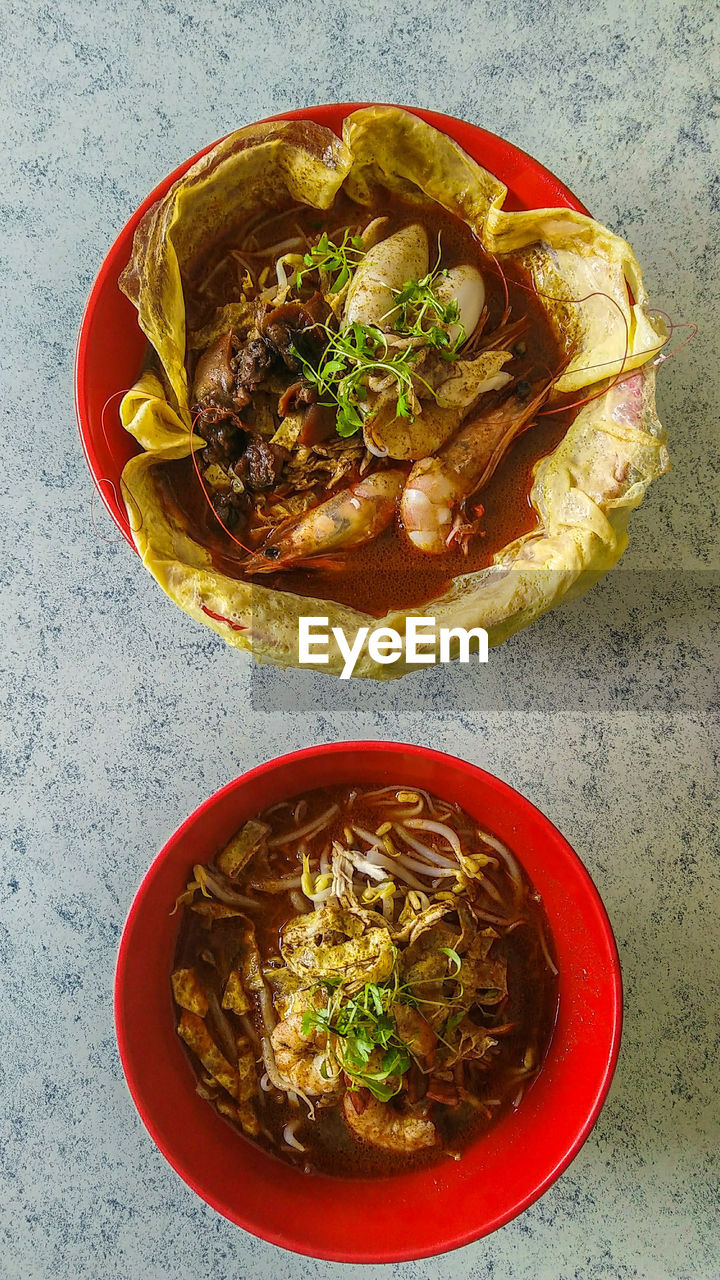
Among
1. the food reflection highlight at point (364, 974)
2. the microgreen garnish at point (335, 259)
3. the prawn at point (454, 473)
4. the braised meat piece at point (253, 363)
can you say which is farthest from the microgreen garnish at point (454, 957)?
the microgreen garnish at point (335, 259)

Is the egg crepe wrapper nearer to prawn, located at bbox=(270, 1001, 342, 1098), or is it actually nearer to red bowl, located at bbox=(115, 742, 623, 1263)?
red bowl, located at bbox=(115, 742, 623, 1263)

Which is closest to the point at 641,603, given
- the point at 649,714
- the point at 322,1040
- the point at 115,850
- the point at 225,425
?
the point at 649,714

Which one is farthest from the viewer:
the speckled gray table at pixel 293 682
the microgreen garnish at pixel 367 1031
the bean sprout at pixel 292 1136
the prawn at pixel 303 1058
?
the speckled gray table at pixel 293 682

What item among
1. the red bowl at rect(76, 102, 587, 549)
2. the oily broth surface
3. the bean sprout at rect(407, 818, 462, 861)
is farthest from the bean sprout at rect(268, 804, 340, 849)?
the red bowl at rect(76, 102, 587, 549)

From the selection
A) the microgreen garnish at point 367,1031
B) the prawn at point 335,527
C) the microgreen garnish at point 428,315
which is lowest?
the microgreen garnish at point 367,1031

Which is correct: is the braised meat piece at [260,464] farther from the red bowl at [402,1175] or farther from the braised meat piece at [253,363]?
the red bowl at [402,1175]

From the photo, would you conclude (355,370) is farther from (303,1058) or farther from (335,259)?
(303,1058)

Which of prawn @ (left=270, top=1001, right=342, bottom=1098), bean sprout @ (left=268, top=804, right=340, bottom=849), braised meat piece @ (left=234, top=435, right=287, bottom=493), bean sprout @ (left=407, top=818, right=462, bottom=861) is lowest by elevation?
prawn @ (left=270, top=1001, right=342, bottom=1098)
